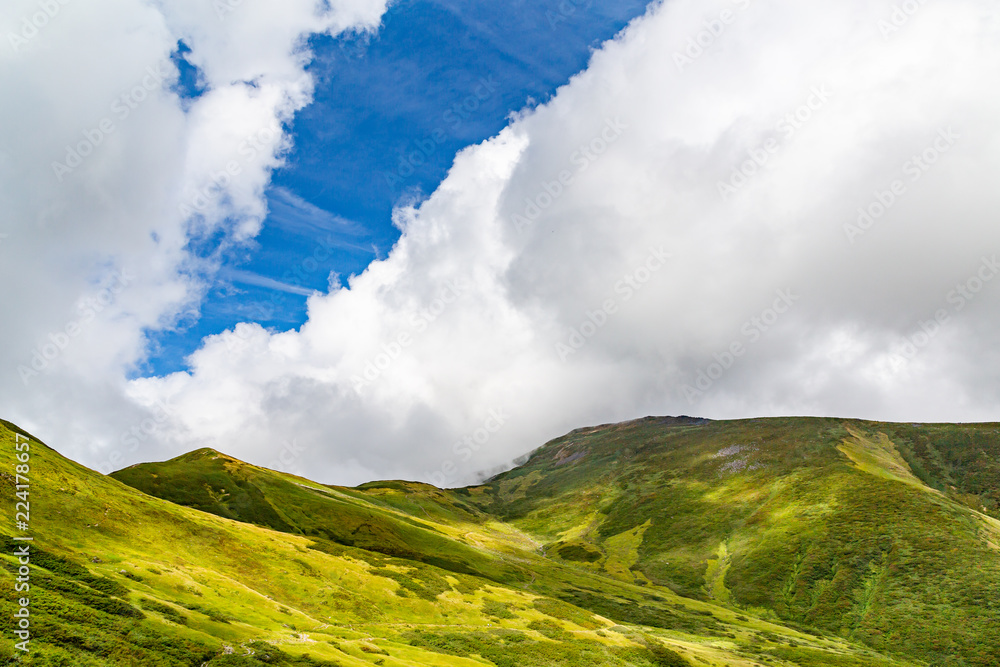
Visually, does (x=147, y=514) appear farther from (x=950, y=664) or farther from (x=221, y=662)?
(x=950, y=664)

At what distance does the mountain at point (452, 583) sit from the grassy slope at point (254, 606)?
0.88 feet

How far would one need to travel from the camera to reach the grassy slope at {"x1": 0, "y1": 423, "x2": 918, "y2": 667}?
3148 cm

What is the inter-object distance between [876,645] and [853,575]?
3018cm

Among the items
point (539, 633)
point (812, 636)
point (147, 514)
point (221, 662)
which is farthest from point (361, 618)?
point (812, 636)

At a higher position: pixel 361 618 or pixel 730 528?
pixel 730 528

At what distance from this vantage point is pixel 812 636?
4700 inches

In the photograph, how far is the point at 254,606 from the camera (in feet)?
170

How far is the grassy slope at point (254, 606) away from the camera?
31.5 metres

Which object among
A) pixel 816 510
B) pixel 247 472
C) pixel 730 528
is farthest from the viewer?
pixel 730 528

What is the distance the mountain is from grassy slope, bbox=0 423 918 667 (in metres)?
0.27

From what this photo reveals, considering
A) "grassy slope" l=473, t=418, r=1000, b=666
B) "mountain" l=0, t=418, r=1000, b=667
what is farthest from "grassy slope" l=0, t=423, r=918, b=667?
"grassy slope" l=473, t=418, r=1000, b=666

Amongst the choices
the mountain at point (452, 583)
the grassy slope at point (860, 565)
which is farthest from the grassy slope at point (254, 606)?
the grassy slope at point (860, 565)

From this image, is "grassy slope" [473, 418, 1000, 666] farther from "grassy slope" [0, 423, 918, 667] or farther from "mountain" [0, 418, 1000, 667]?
"grassy slope" [0, 423, 918, 667]

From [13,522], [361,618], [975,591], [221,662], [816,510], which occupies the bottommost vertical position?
[361,618]
